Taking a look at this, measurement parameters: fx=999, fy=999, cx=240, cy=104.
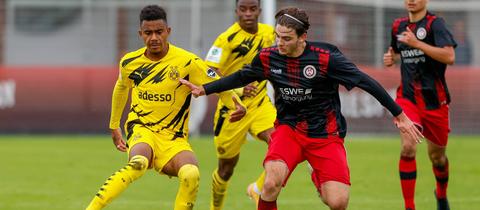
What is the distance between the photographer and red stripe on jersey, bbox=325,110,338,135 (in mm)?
8602

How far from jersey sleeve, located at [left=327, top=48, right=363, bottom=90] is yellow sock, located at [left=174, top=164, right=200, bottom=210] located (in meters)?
1.41

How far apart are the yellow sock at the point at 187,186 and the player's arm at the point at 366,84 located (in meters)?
1.42

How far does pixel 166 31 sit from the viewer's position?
348 inches

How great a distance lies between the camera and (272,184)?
823 centimetres

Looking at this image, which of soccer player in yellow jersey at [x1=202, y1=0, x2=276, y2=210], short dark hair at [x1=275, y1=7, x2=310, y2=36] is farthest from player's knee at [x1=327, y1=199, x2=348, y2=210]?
soccer player in yellow jersey at [x1=202, y1=0, x2=276, y2=210]

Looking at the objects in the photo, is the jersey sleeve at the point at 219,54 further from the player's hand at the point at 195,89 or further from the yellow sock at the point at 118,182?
the yellow sock at the point at 118,182

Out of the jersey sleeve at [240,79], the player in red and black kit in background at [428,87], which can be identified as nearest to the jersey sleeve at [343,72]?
the jersey sleeve at [240,79]

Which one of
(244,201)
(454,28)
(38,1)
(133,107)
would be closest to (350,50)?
(454,28)

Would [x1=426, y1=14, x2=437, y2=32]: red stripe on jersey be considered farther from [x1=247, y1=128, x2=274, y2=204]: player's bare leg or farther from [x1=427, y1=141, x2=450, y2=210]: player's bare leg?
[x1=247, y1=128, x2=274, y2=204]: player's bare leg

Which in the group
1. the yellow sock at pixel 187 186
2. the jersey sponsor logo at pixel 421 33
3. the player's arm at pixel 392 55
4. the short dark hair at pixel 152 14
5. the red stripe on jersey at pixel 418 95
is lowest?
the yellow sock at pixel 187 186

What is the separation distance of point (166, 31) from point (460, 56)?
15.0 metres

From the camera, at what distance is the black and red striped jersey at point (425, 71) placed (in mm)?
10570

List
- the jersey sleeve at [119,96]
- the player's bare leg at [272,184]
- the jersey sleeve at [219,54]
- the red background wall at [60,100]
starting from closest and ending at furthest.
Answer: the player's bare leg at [272,184], the jersey sleeve at [119,96], the jersey sleeve at [219,54], the red background wall at [60,100]

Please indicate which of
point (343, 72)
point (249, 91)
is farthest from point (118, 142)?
point (343, 72)
